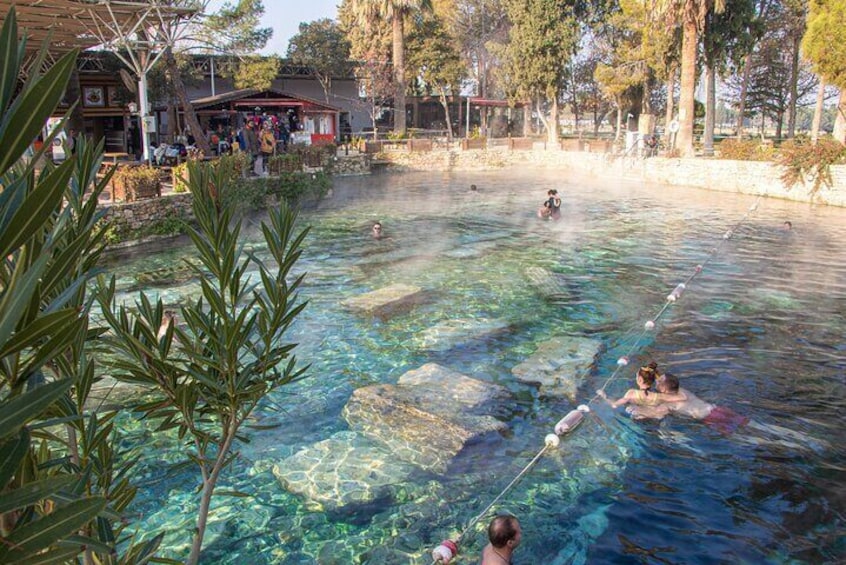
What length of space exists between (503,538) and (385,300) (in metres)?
8.67

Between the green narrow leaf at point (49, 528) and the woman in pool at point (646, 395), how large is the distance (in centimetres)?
832

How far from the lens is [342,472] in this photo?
7430 mm

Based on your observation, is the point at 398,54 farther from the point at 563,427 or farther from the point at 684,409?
the point at 563,427

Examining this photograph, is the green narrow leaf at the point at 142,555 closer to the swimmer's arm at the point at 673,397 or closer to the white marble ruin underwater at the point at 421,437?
the white marble ruin underwater at the point at 421,437

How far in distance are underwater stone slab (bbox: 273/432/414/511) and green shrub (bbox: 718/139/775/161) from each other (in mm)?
26162

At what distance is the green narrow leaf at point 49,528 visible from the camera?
1535 mm

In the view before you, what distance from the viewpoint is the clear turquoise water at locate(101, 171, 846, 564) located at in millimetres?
6508

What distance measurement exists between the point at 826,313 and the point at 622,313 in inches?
159

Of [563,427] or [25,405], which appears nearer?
[25,405]

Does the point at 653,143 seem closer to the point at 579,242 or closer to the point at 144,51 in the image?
the point at 579,242

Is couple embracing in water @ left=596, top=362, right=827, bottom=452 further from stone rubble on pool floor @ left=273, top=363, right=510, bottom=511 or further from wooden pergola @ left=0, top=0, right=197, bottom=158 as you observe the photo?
wooden pergola @ left=0, top=0, right=197, bottom=158

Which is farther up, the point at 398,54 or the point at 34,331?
the point at 398,54

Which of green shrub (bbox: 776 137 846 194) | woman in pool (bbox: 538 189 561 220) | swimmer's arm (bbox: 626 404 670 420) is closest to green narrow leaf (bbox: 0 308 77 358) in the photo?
swimmer's arm (bbox: 626 404 670 420)

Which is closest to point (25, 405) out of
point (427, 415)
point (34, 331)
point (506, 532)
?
point (34, 331)
